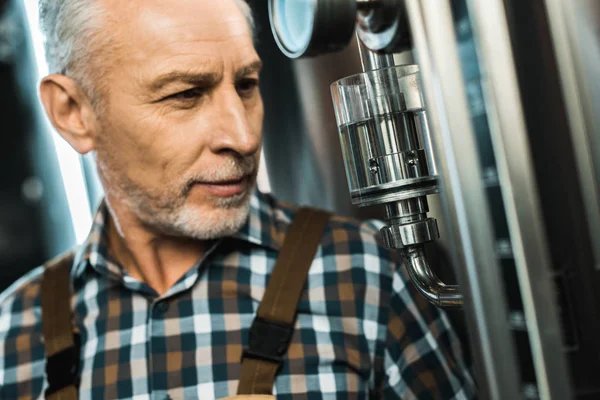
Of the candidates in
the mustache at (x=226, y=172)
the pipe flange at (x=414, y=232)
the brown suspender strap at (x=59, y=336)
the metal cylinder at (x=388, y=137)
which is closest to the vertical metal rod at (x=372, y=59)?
the metal cylinder at (x=388, y=137)

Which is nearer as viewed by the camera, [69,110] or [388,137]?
[388,137]

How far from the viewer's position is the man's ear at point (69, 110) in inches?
34.6

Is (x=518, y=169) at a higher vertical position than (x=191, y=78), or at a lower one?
lower

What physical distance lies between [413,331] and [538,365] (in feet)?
1.55

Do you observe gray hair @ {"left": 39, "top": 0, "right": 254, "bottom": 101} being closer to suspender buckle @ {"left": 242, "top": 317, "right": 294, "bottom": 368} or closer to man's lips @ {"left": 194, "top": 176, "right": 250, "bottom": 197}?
man's lips @ {"left": 194, "top": 176, "right": 250, "bottom": 197}

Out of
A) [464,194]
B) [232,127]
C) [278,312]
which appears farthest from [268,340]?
[464,194]

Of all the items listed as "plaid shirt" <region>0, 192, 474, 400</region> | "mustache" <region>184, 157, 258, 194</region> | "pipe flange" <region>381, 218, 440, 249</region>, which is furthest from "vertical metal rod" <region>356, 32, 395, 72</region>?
"plaid shirt" <region>0, 192, 474, 400</region>

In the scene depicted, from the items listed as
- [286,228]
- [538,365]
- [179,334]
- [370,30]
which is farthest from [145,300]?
[538,365]

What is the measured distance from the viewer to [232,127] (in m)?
0.75

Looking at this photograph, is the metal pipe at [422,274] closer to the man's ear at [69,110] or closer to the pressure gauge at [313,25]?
the pressure gauge at [313,25]

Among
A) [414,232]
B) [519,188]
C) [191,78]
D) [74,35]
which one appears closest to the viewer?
[519,188]

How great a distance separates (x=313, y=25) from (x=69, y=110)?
0.47 metres

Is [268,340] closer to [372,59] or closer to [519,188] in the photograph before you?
[372,59]

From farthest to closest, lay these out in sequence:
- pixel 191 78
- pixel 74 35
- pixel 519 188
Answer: pixel 74 35 → pixel 191 78 → pixel 519 188
